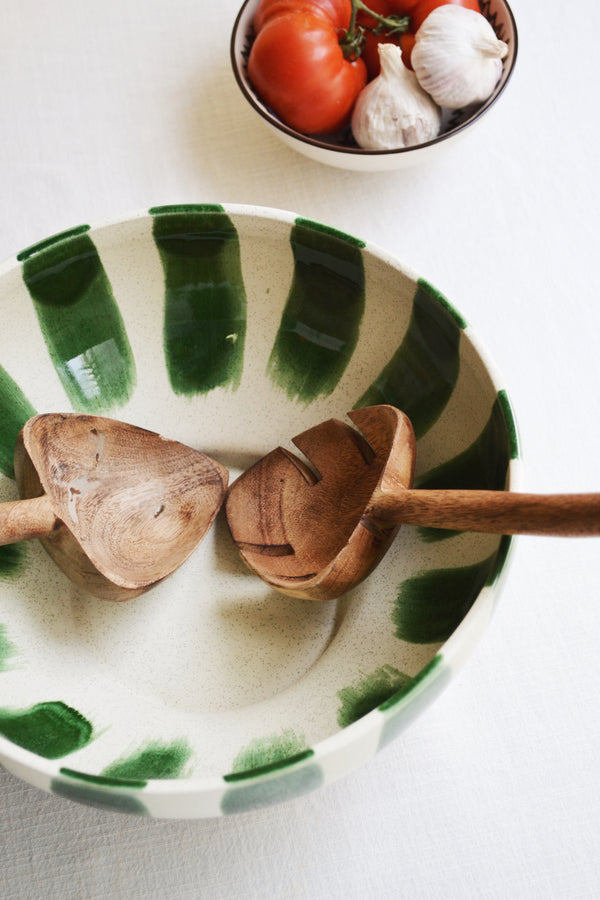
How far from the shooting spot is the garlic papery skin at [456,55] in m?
0.71

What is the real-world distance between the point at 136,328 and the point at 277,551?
24 centimetres

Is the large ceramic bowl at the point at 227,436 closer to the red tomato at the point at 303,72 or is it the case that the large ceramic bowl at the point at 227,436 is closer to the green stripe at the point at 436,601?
the green stripe at the point at 436,601

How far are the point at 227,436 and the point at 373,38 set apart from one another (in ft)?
1.41

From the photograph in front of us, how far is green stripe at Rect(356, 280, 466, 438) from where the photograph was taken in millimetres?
604

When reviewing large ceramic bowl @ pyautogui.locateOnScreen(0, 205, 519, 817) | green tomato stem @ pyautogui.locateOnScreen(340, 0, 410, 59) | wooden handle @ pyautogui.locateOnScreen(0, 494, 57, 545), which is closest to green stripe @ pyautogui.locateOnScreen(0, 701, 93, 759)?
large ceramic bowl @ pyautogui.locateOnScreen(0, 205, 519, 817)

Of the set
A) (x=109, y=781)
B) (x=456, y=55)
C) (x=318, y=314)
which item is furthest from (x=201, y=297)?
(x=109, y=781)

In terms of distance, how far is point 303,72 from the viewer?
72 cm

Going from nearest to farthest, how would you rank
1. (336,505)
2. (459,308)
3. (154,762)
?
(154,762), (336,505), (459,308)

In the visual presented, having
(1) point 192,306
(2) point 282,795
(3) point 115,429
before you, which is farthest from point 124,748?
(1) point 192,306

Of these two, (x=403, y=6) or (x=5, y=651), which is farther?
(x=403, y=6)

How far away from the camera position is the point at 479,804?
0.60m

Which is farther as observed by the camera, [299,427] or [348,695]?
[299,427]

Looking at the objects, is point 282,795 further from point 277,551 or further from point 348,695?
point 277,551

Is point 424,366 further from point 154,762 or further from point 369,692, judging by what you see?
point 154,762
